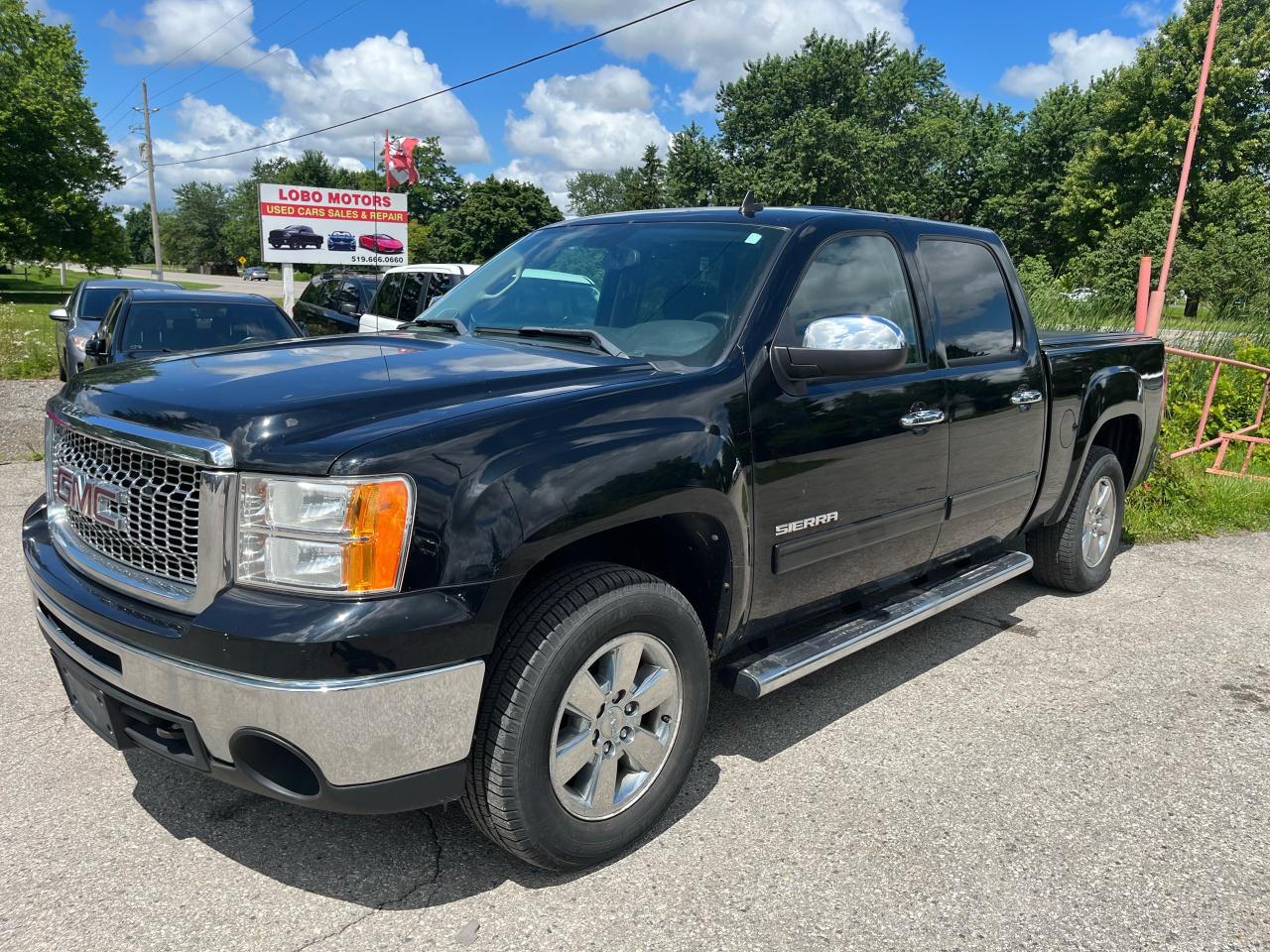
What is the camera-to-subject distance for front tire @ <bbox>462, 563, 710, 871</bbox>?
2.42 m

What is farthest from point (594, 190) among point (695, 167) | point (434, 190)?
point (695, 167)

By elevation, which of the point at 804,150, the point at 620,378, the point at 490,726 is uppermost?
the point at 804,150

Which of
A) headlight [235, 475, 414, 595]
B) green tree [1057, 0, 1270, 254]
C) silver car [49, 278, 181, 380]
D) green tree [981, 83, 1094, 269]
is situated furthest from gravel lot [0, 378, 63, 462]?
green tree [981, 83, 1094, 269]

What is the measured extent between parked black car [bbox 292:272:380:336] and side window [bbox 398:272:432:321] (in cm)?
137

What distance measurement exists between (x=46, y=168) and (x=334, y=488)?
52008 millimetres

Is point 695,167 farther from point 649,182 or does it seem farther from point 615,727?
point 615,727

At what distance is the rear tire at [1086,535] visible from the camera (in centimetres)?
520

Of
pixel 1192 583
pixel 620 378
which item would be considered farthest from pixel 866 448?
pixel 1192 583

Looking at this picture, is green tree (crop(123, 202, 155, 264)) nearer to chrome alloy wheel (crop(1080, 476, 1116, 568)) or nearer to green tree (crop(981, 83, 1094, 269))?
green tree (crop(981, 83, 1094, 269))

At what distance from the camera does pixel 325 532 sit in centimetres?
217

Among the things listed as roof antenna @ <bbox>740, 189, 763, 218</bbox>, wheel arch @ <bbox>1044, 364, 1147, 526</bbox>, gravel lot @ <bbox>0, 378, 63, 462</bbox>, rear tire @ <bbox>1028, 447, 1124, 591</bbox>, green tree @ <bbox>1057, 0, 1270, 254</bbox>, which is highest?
green tree @ <bbox>1057, 0, 1270, 254</bbox>

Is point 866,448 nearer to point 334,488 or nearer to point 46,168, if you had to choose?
point 334,488

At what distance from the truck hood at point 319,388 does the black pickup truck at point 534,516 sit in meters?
0.01

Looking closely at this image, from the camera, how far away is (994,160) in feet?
193
